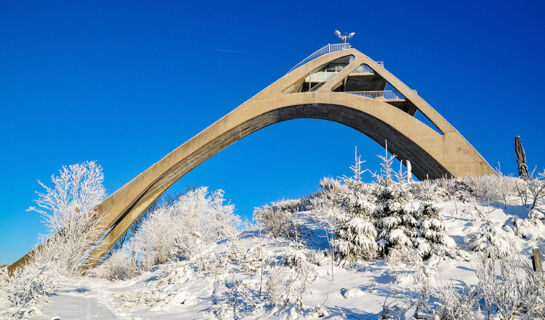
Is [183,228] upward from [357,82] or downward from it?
downward

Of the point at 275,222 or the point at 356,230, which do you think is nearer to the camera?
the point at 356,230

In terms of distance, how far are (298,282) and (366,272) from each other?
1.50 m

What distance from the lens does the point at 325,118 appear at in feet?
65.4

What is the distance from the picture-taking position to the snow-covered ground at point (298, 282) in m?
4.89

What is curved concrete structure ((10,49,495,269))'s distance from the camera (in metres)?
15.6

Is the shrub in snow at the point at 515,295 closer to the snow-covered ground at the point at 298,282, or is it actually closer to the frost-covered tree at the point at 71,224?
the snow-covered ground at the point at 298,282

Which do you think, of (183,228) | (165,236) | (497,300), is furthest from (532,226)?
(165,236)

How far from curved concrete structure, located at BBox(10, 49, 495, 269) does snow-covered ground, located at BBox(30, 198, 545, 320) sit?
6467 millimetres

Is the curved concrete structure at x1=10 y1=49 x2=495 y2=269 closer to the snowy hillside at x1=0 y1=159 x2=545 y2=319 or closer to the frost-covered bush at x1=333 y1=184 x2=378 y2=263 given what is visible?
the snowy hillside at x1=0 y1=159 x2=545 y2=319

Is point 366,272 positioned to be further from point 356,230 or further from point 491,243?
point 491,243

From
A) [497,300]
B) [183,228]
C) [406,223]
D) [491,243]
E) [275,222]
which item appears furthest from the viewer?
[183,228]

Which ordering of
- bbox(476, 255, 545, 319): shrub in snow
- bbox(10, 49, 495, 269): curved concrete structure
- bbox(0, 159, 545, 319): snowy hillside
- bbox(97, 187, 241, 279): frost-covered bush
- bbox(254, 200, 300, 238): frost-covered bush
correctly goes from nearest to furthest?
bbox(476, 255, 545, 319): shrub in snow < bbox(0, 159, 545, 319): snowy hillside < bbox(254, 200, 300, 238): frost-covered bush < bbox(97, 187, 241, 279): frost-covered bush < bbox(10, 49, 495, 269): curved concrete structure

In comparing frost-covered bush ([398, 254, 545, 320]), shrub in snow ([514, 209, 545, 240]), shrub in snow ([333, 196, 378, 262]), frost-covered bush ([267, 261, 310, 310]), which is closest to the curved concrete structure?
shrub in snow ([514, 209, 545, 240])

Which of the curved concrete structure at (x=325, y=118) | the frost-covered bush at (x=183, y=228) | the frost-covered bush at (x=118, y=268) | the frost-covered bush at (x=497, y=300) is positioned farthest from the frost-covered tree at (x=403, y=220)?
the frost-covered bush at (x=118, y=268)
